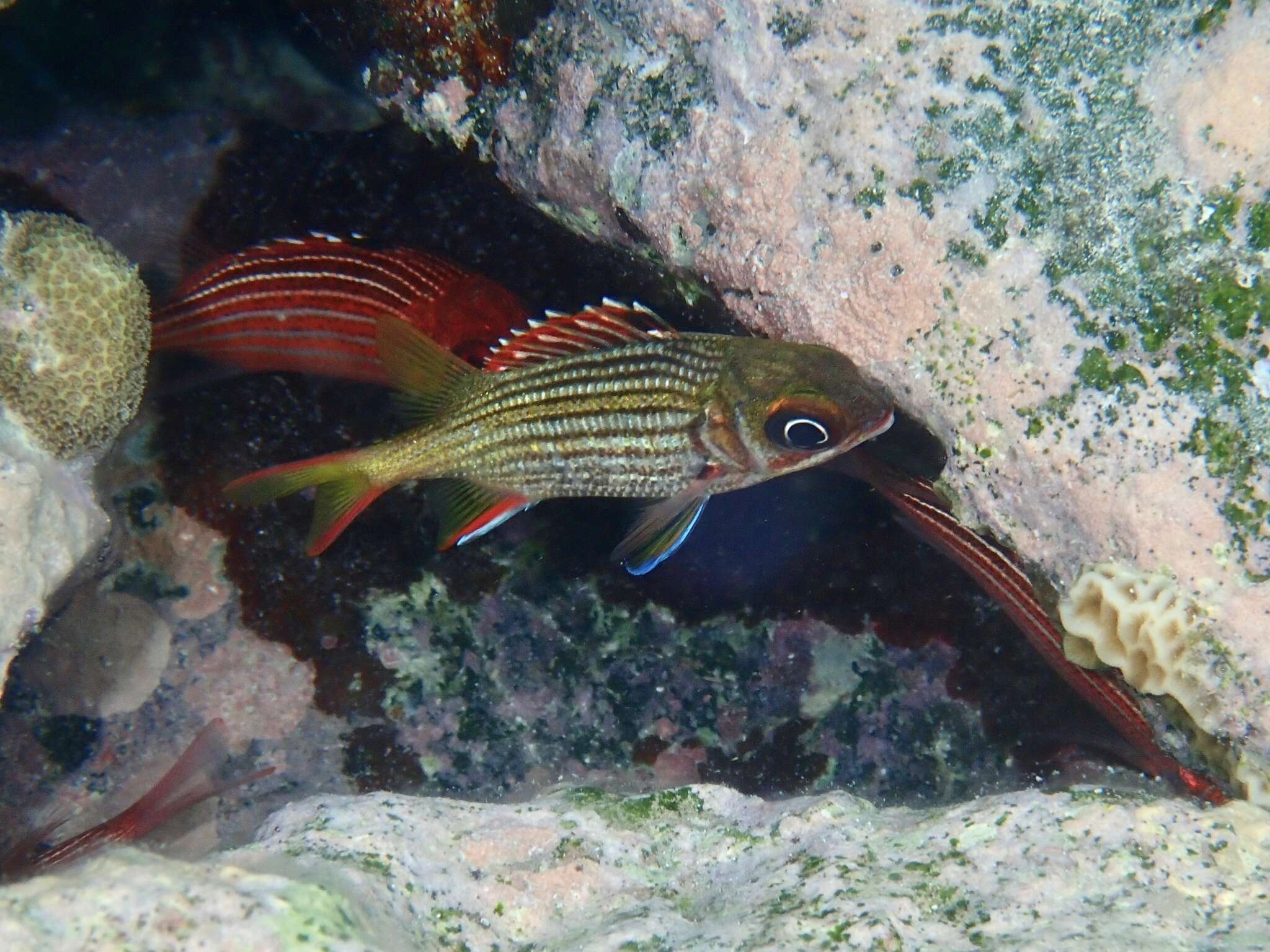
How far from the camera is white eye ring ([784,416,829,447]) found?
2.55 metres

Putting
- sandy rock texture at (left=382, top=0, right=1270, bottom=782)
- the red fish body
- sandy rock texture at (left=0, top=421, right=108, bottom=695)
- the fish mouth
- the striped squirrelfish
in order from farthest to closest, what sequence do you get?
the red fish body, the striped squirrelfish, the fish mouth, sandy rock texture at (left=0, top=421, right=108, bottom=695), sandy rock texture at (left=382, top=0, right=1270, bottom=782)

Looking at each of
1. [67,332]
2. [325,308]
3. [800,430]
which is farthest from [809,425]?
[67,332]

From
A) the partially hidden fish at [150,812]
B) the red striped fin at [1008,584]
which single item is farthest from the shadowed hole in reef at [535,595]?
the partially hidden fish at [150,812]

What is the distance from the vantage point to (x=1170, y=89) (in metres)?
2.21

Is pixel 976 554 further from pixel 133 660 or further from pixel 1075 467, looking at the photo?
pixel 133 660

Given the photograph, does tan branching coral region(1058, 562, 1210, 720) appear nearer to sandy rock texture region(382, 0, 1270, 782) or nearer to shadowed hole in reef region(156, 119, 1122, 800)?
sandy rock texture region(382, 0, 1270, 782)

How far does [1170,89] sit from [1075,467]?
41.9 inches

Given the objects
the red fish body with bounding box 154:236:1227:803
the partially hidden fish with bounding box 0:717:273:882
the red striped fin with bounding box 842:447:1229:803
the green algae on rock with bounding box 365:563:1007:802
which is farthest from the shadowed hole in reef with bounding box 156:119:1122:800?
the partially hidden fish with bounding box 0:717:273:882

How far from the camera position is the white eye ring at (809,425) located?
2.55 meters

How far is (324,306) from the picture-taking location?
3.41m

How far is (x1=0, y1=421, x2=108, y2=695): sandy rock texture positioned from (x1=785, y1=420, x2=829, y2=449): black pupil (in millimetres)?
2345

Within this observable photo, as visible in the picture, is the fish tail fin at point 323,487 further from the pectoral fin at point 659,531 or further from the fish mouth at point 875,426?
the fish mouth at point 875,426

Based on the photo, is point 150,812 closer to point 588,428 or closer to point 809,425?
point 588,428

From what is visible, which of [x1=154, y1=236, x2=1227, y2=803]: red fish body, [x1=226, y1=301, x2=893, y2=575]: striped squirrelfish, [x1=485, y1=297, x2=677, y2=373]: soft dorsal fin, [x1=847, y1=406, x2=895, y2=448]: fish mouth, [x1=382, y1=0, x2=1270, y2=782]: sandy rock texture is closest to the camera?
[x1=382, y1=0, x2=1270, y2=782]: sandy rock texture
